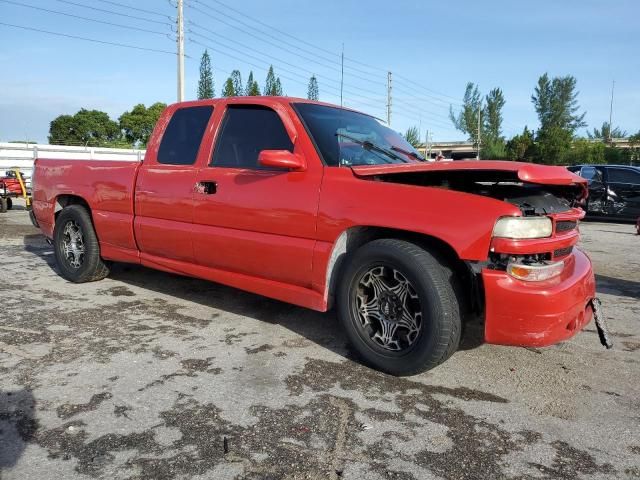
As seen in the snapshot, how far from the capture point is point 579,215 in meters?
3.35

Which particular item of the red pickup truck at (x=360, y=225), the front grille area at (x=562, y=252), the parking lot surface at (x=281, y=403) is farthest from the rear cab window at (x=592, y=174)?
the front grille area at (x=562, y=252)

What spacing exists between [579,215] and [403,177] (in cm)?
120

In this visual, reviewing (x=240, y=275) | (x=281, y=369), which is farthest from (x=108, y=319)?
(x=281, y=369)

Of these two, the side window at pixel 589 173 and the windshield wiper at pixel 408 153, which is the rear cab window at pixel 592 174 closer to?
the side window at pixel 589 173

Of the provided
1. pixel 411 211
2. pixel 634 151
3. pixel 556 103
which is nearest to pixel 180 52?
pixel 411 211

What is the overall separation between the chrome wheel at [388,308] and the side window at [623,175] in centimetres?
1196

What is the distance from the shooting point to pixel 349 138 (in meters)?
3.87

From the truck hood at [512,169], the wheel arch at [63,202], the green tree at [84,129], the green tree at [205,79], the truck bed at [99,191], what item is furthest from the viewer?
the green tree at [84,129]

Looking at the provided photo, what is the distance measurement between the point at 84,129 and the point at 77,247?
7403 cm

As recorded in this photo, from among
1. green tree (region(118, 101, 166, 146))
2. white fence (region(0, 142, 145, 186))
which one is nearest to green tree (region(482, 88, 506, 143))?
green tree (region(118, 101, 166, 146))

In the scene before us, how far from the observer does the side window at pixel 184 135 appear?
4402 mm

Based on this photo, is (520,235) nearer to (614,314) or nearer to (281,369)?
(281,369)

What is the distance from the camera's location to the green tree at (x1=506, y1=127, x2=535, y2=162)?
48.2m

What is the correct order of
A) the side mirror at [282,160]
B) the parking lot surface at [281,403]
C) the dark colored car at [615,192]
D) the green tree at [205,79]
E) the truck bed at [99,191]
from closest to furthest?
1. the parking lot surface at [281,403]
2. the side mirror at [282,160]
3. the truck bed at [99,191]
4. the dark colored car at [615,192]
5. the green tree at [205,79]
